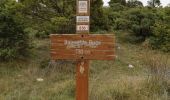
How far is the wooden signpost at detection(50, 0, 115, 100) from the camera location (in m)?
5.62

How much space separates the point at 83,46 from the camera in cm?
562

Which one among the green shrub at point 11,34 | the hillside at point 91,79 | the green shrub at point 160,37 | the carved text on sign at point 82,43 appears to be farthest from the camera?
the green shrub at point 160,37

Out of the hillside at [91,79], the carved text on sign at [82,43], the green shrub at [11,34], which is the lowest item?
the hillside at [91,79]

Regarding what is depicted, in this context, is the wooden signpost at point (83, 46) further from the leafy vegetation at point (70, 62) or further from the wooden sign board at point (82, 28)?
the leafy vegetation at point (70, 62)

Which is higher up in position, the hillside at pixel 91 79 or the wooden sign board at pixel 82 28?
the wooden sign board at pixel 82 28

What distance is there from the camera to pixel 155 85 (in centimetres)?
831

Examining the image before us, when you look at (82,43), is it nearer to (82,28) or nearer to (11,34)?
(82,28)

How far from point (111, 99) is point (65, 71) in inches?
153

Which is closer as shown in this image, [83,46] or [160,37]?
[83,46]

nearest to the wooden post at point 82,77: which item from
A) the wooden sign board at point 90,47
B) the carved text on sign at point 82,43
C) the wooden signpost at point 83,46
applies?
the wooden signpost at point 83,46

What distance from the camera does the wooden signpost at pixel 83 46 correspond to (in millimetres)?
5617

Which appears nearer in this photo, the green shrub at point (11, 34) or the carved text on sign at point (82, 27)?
the carved text on sign at point (82, 27)

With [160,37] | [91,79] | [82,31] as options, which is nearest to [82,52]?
[82,31]

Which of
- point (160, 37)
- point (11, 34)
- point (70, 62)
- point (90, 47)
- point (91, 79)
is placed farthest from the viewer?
point (160, 37)
